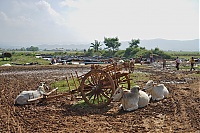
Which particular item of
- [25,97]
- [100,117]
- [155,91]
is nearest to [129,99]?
[100,117]

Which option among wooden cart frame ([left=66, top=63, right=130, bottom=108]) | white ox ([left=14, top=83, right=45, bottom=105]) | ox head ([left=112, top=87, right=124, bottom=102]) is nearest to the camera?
ox head ([left=112, top=87, right=124, bottom=102])

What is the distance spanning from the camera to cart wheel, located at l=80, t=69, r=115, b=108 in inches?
451

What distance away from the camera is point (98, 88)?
39.1ft

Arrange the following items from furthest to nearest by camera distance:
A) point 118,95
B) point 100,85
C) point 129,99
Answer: point 100,85
point 118,95
point 129,99

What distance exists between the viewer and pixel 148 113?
10453mm

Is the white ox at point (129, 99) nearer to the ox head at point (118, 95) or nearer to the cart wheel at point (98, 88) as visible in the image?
the ox head at point (118, 95)

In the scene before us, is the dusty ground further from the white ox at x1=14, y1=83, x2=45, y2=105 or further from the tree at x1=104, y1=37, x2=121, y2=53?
the tree at x1=104, y1=37, x2=121, y2=53

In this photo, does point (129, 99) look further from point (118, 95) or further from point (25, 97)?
point (25, 97)

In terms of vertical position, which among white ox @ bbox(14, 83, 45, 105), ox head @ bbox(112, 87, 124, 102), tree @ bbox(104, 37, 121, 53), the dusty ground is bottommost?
the dusty ground

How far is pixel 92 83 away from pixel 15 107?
361cm

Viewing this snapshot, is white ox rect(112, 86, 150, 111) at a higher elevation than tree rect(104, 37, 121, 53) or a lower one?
lower

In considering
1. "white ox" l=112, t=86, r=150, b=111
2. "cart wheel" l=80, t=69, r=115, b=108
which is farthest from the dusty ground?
"cart wheel" l=80, t=69, r=115, b=108

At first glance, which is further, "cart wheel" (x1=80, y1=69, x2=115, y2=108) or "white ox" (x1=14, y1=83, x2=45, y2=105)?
"white ox" (x1=14, y1=83, x2=45, y2=105)

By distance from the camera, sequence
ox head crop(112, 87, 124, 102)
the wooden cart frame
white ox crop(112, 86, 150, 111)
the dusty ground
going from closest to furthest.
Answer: the dusty ground, white ox crop(112, 86, 150, 111), ox head crop(112, 87, 124, 102), the wooden cart frame
